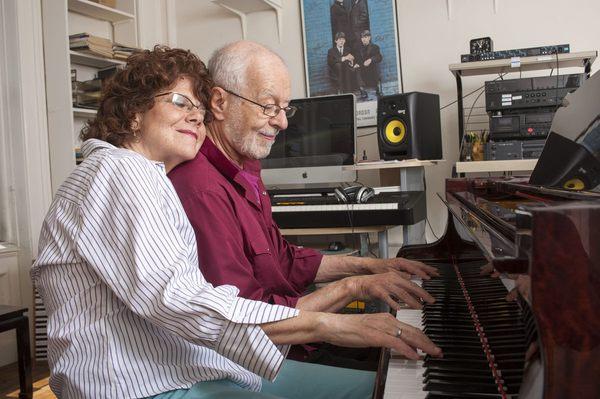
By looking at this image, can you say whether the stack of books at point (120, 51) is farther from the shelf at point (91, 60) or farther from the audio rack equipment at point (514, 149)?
the audio rack equipment at point (514, 149)

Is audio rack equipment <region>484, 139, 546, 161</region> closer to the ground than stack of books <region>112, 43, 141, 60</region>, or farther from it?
closer to the ground

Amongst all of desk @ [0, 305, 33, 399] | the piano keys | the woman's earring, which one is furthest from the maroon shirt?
desk @ [0, 305, 33, 399]

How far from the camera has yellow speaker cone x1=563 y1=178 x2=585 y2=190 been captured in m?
1.12

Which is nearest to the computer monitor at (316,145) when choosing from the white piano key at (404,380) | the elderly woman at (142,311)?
the elderly woman at (142,311)

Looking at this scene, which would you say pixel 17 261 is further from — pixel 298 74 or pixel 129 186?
pixel 129 186

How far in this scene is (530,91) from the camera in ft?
9.05

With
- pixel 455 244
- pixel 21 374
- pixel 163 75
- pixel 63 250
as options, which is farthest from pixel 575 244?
pixel 21 374

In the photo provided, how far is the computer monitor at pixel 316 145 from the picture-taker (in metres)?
3.20

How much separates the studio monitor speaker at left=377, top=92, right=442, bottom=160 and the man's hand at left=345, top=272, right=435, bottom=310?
73.9 inches

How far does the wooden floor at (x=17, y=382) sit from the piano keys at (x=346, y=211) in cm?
133

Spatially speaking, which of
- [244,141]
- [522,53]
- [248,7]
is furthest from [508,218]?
[248,7]

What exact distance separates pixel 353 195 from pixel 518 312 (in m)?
1.98

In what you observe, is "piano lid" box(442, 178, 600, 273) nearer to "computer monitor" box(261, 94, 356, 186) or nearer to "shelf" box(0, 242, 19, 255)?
"computer monitor" box(261, 94, 356, 186)

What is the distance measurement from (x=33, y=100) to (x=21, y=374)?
149 cm
